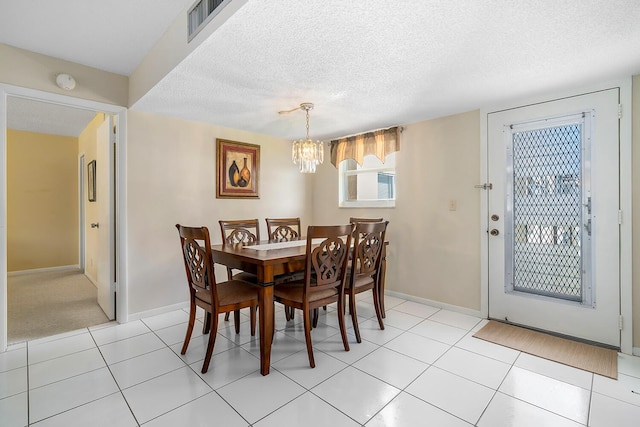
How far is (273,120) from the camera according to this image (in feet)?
11.1

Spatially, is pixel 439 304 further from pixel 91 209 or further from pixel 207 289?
pixel 91 209

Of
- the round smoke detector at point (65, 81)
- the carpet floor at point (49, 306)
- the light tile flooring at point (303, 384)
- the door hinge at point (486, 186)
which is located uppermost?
the round smoke detector at point (65, 81)

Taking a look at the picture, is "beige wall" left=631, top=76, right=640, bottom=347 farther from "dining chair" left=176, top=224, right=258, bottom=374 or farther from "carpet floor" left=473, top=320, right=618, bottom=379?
"dining chair" left=176, top=224, right=258, bottom=374

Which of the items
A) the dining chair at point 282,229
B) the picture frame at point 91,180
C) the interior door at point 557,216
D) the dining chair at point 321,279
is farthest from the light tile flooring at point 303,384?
the picture frame at point 91,180

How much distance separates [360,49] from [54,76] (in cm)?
259

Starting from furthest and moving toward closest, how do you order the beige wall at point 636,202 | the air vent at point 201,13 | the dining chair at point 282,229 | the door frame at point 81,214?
the door frame at point 81,214
the dining chair at point 282,229
the beige wall at point 636,202
the air vent at point 201,13

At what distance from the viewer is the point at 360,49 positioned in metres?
1.85

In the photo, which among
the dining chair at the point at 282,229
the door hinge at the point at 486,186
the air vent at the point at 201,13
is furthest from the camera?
the dining chair at the point at 282,229

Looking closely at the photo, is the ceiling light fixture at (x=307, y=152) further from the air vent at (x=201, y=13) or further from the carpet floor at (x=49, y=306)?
the carpet floor at (x=49, y=306)

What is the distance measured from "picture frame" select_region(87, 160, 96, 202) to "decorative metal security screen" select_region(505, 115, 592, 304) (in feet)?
17.2

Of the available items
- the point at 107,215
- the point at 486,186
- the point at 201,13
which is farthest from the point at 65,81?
the point at 486,186

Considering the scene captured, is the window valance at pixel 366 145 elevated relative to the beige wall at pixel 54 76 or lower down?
lower down

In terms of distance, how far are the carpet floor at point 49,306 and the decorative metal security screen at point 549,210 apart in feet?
13.4

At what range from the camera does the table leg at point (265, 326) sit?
1.97 meters
